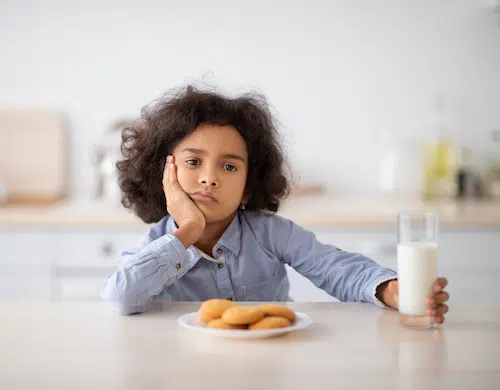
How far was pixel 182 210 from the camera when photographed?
1.53 meters

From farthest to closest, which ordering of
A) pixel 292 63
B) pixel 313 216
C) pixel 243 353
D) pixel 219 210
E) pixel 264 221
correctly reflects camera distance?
1. pixel 292 63
2. pixel 313 216
3. pixel 264 221
4. pixel 219 210
5. pixel 243 353

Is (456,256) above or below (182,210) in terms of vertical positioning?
below

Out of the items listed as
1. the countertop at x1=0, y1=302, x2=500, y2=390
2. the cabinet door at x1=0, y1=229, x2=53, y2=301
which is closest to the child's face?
the countertop at x1=0, y1=302, x2=500, y2=390

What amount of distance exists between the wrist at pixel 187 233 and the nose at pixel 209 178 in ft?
0.31

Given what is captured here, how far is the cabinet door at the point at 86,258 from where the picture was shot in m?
2.67

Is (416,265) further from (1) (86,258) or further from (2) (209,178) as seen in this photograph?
(1) (86,258)

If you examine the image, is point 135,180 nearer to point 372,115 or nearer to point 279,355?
point 279,355

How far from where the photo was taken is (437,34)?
124 inches

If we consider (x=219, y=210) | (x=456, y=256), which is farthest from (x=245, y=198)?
(x=456, y=256)

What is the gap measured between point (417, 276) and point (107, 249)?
5.39ft

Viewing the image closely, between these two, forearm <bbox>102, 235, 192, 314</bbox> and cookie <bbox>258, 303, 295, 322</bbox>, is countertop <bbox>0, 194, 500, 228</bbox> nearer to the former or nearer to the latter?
forearm <bbox>102, 235, 192, 314</bbox>

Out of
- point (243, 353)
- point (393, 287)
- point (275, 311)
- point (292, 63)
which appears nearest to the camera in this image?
point (243, 353)

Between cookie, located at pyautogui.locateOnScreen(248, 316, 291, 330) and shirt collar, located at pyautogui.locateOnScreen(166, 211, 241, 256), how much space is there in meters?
0.51

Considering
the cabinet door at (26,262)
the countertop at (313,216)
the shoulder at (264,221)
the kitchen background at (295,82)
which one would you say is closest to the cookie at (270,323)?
the shoulder at (264,221)
